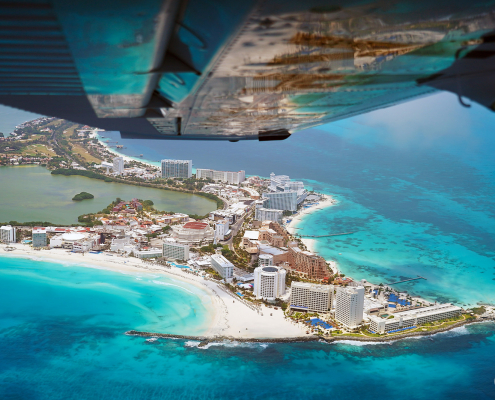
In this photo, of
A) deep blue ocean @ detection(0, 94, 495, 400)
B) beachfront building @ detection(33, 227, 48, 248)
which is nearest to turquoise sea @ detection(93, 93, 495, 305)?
deep blue ocean @ detection(0, 94, 495, 400)

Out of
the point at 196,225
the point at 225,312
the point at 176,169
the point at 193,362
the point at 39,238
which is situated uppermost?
the point at 176,169

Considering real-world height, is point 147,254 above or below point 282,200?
below

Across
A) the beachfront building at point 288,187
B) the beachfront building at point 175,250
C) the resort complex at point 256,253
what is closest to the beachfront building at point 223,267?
the resort complex at point 256,253

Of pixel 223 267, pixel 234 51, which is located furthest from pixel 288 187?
pixel 234 51

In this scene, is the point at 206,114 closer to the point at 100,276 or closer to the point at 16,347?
the point at 16,347

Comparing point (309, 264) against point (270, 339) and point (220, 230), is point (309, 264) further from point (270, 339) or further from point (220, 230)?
point (220, 230)

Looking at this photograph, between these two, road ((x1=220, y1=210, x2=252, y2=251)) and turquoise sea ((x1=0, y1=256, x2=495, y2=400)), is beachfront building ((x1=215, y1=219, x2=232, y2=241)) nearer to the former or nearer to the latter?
road ((x1=220, y1=210, x2=252, y2=251))

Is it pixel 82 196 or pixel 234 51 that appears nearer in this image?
pixel 234 51
